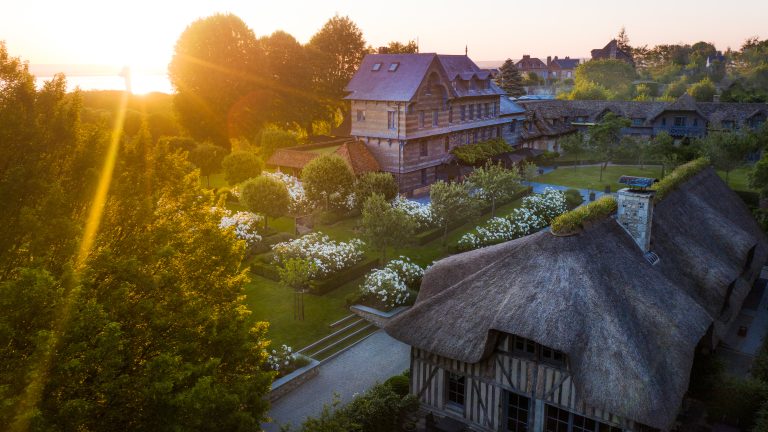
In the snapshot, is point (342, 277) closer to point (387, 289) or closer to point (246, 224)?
point (387, 289)

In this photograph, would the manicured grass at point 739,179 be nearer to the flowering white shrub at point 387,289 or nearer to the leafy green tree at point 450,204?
the leafy green tree at point 450,204

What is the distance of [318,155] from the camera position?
52.4 metres

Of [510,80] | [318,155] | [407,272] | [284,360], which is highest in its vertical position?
[510,80]

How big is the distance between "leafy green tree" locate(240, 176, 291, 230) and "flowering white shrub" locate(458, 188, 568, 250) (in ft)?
42.6

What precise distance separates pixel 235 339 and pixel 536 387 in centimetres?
927

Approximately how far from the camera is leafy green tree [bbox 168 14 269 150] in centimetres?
6334

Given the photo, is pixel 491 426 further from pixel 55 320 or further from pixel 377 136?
pixel 377 136

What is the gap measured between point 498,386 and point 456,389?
1.90 metres

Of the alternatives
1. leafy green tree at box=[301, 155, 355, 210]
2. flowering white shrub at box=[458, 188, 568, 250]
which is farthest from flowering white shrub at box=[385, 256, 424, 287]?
leafy green tree at box=[301, 155, 355, 210]

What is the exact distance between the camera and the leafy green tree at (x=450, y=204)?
124 feet

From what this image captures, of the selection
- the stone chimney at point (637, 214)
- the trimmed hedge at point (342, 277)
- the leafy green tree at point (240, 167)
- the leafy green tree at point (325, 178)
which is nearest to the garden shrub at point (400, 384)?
the trimmed hedge at point (342, 277)

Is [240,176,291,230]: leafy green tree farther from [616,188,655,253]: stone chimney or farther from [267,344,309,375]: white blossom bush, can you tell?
[616,188,655,253]: stone chimney

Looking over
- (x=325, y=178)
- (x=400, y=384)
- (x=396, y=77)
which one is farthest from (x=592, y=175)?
(x=400, y=384)

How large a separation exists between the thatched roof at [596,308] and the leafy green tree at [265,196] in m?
20.3
